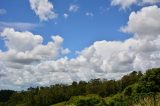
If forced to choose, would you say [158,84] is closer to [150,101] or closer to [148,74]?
[148,74]

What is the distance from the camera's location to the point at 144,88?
6812cm

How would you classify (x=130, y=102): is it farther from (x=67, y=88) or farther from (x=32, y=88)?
(x=32, y=88)

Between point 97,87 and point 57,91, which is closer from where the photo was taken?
point 97,87

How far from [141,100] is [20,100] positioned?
497 feet

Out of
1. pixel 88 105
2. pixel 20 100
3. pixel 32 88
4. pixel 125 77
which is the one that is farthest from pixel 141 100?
pixel 32 88

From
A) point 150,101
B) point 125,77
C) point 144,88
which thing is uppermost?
point 125,77

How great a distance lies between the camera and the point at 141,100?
1032 inches

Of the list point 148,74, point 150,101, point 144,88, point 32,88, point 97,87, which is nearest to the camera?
point 150,101

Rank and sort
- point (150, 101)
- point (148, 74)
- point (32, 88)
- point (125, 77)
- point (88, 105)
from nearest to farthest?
1. point (150, 101)
2. point (88, 105)
3. point (148, 74)
4. point (125, 77)
5. point (32, 88)

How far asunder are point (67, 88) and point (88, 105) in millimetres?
112747

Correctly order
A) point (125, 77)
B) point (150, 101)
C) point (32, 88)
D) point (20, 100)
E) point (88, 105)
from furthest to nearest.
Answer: point (32, 88) → point (20, 100) → point (125, 77) → point (88, 105) → point (150, 101)

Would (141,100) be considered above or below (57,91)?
below

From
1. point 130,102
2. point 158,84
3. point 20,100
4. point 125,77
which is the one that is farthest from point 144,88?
point 20,100

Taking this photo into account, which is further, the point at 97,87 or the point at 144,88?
the point at 97,87
